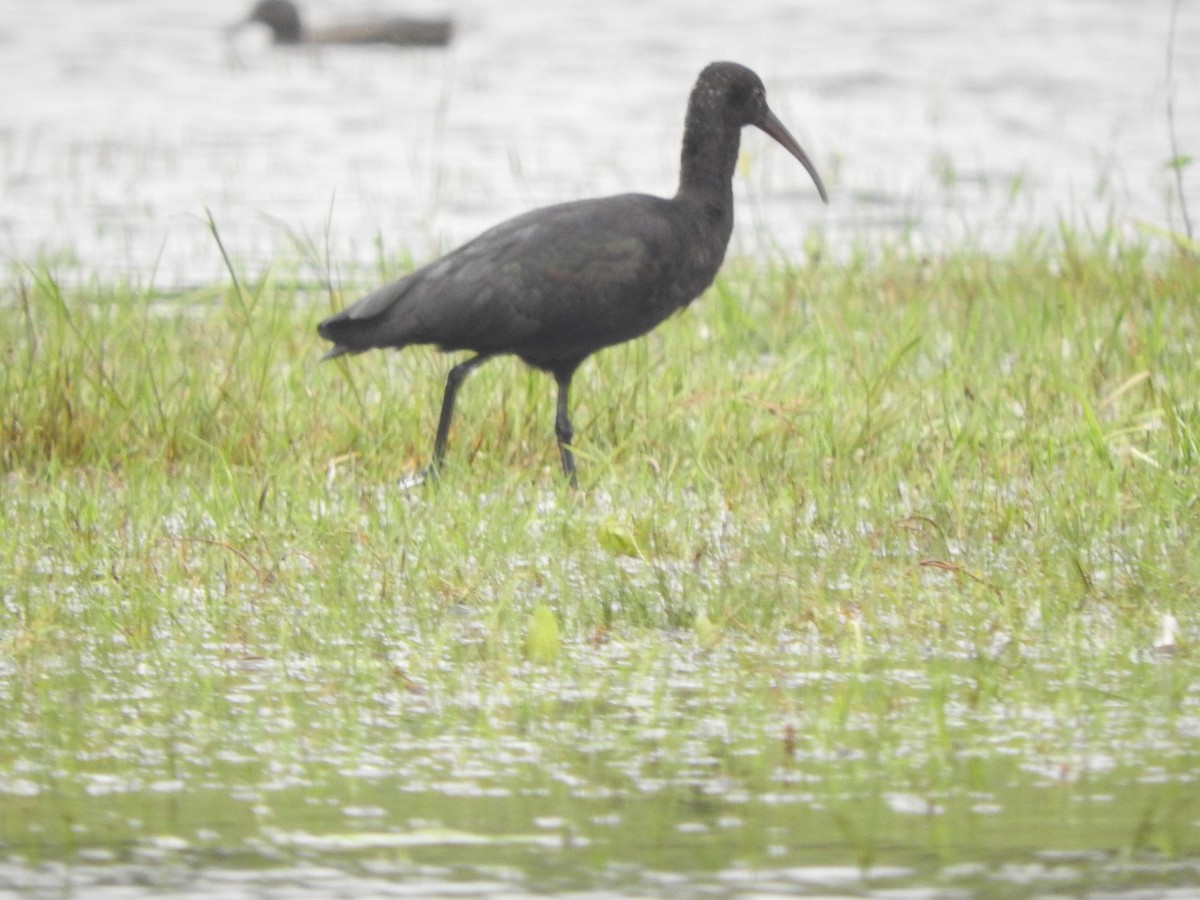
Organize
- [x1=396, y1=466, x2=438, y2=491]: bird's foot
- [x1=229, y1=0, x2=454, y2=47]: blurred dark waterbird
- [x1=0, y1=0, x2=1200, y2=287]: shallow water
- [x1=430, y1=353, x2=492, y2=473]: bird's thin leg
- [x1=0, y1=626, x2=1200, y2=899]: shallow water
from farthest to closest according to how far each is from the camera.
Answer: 1. [x1=229, y1=0, x2=454, y2=47]: blurred dark waterbird
2. [x1=0, y1=0, x2=1200, y2=287]: shallow water
3. [x1=430, y1=353, x2=492, y2=473]: bird's thin leg
4. [x1=396, y1=466, x2=438, y2=491]: bird's foot
5. [x1=0, y1=626, x2=1200, y2=899]: shallow water

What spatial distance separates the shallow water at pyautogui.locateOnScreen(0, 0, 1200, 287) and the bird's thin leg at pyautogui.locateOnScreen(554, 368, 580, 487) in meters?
1.40

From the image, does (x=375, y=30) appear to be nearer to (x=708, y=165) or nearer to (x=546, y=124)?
(x=546, y=124)

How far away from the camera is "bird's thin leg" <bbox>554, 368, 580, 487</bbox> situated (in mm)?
5793

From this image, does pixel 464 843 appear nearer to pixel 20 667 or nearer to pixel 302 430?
pixel 20 667

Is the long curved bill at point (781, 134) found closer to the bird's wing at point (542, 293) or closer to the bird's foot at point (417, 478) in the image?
the bird's wing at point (542, 293)

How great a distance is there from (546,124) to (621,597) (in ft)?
36.3

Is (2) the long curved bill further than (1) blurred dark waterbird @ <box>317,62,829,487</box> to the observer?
Yes

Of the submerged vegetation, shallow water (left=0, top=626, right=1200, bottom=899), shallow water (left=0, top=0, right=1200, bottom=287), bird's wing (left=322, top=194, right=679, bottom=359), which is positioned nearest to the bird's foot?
the submerged vegetation

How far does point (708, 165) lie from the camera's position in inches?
243

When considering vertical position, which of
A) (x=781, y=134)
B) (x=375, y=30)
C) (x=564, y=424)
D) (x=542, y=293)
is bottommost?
(x=564, y=424)

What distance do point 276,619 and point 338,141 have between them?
10.3 m

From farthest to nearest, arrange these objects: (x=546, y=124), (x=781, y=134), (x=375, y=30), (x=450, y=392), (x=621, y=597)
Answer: (x=375, y=30)
(x=546, y=124)
(x=781, y=134)
(x=450, y=392)
(x=621, y=597)

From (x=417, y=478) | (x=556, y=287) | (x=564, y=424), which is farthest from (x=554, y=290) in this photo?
(x=417, y=478)

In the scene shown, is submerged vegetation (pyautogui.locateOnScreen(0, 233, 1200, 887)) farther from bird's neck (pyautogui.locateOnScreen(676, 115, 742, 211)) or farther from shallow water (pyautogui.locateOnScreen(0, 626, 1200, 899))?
bird's neck (pyautogui.locateOnScreen(676, 115, 742, 211))
